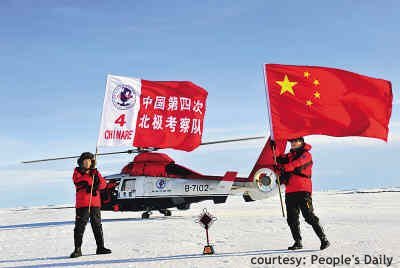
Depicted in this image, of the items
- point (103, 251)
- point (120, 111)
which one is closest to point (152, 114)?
point (120, 111)

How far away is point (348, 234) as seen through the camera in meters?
10.1

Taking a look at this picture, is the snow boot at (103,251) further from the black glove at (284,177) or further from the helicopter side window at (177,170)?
the helicopter side window at (177,170)

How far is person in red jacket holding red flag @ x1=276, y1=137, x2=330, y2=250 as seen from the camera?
24.4ft

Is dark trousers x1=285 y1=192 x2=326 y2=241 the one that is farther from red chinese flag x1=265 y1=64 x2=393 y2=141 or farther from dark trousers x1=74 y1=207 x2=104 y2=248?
dark trousers x1=74 y1=207 x2=104 y2=248

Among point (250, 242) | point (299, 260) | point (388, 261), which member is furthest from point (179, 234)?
point (388, 261)

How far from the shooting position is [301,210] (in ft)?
24.7

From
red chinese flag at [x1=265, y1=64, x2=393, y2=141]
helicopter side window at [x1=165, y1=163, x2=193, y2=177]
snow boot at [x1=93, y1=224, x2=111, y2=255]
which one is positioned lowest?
snow boot at [x1=93, y1=224, x2=111, y2=255]

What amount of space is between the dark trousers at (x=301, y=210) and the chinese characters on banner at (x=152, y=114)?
5.28 metres

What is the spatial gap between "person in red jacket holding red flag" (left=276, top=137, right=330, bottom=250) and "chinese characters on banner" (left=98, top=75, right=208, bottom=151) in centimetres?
517

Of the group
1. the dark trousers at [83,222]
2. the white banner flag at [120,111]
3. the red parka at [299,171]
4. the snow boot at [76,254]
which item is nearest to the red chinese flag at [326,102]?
the red parka at [299,171]

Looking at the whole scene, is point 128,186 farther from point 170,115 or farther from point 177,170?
point 170,115

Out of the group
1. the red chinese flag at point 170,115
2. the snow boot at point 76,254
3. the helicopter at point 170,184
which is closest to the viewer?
the snow boot at point 76,254

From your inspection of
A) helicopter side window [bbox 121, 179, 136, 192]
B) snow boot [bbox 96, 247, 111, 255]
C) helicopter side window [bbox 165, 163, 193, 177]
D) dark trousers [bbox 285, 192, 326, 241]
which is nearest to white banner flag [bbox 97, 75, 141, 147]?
snow boot [bbox 96, 247, 111, 255]

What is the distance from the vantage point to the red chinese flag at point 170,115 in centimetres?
1354
